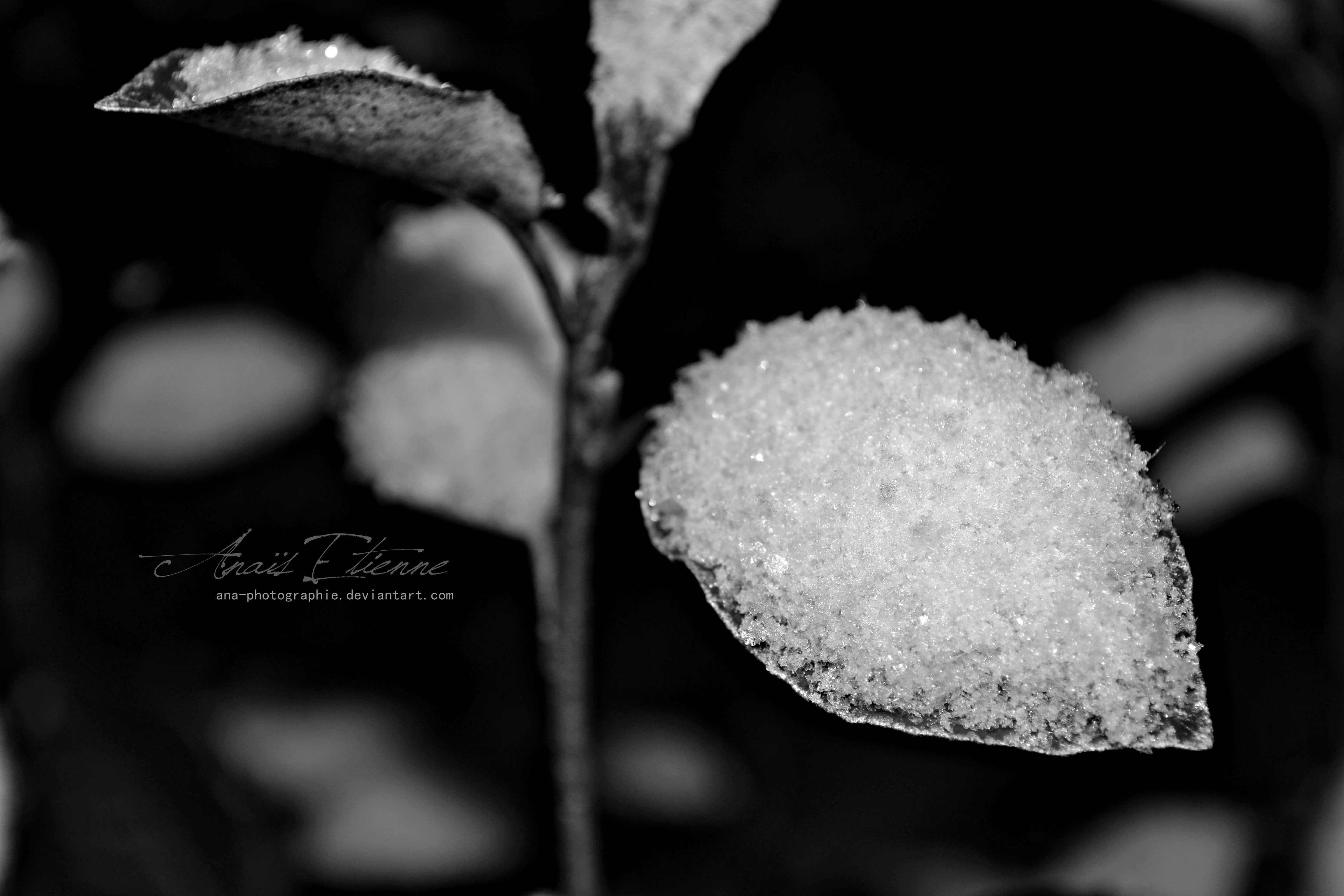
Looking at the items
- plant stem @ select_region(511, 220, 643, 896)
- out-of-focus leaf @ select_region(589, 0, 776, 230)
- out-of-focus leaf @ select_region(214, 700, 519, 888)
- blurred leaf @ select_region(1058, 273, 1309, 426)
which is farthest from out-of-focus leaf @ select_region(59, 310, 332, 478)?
blurred leaf @ select_region(1058, 273, 1309, 426)

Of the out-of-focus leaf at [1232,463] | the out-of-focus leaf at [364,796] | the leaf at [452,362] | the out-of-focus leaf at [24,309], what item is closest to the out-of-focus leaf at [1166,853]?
the out-of-focus leaf at [1232,463]

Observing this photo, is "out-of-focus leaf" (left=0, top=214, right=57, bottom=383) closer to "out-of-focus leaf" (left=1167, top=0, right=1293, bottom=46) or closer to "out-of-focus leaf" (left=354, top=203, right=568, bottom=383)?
"out-of-focus leaf" (left=354, top=203, right=568, bottom=383)

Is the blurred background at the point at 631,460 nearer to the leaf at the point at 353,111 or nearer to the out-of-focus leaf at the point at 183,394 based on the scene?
the out-of-focus leaf at the point at 183,394

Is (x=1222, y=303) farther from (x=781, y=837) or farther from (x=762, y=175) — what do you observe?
(x=781, y=837)

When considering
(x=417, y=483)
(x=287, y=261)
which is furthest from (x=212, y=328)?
(x=417, y=483)

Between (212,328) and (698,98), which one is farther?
(212,328)
